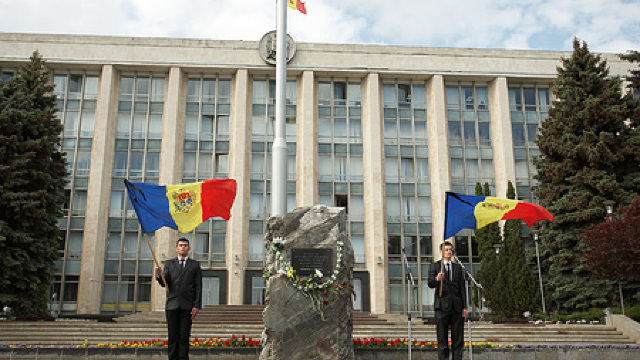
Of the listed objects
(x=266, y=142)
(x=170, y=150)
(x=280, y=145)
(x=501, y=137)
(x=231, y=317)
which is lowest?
(x=231, y=317)

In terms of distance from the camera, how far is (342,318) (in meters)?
9.70

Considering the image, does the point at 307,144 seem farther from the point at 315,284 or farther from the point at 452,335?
the point at 452,335

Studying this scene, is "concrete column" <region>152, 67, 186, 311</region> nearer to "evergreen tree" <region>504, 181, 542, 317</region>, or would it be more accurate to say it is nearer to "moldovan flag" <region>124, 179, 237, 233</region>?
"evergreen tree" <region>504, 181, 542, 317</region>

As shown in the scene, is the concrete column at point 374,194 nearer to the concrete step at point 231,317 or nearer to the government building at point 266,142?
the government building at point 266,142

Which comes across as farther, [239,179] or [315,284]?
[239,179]

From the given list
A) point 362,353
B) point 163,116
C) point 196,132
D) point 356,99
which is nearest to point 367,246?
point 356,99

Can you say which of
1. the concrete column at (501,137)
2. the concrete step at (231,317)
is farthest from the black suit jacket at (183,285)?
the concrete column at (501,137)

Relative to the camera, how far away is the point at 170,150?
1387 inches

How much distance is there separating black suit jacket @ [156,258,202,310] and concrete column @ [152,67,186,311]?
999 inches

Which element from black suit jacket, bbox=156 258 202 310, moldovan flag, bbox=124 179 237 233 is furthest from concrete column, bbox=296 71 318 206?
black suit jacket, bbox=156 258 202 310

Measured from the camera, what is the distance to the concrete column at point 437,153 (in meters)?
35.6

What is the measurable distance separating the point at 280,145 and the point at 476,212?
447 cm

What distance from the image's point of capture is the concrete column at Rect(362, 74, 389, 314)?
1345 inches

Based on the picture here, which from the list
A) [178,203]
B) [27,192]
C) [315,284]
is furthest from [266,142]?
[315,284]
